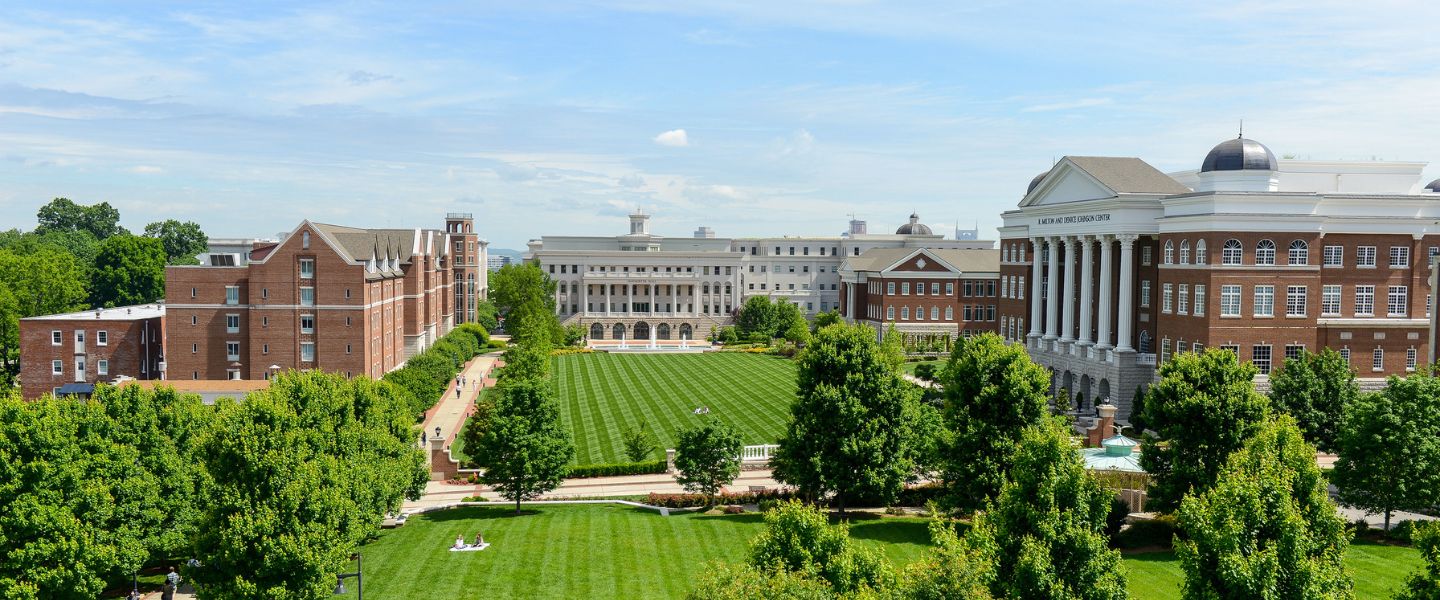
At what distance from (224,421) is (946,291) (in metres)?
96.2

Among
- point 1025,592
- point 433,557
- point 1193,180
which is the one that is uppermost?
point 1193,180

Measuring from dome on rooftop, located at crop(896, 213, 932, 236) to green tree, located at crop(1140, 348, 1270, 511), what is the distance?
12534 cm

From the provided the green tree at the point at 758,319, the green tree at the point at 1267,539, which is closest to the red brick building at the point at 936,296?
the green tree at the point at 758,319

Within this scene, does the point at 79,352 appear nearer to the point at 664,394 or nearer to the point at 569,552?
the point at 664,394

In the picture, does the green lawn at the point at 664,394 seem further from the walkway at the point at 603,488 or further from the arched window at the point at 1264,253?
the arched window at the point at 1264,253

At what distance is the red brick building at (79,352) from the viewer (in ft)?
240

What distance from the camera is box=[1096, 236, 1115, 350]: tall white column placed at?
227ft

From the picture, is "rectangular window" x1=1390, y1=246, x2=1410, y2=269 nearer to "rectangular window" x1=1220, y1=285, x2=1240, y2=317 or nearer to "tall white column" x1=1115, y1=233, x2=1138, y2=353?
"rectangular window" x1=1220, y1=285, x2=1240, y2=317

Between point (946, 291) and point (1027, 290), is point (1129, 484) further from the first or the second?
point (946, 291)

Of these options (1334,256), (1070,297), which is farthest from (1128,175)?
(1334,256)

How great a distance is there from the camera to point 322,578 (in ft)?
100

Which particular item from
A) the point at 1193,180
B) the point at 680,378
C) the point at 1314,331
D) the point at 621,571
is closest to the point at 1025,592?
the point at 621,571

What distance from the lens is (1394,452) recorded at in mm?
37312

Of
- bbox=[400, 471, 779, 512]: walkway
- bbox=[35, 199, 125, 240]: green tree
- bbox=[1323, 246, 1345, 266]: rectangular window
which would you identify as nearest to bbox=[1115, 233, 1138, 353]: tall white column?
bbox=[1323, 246, 1345, 266]: rectangular window
